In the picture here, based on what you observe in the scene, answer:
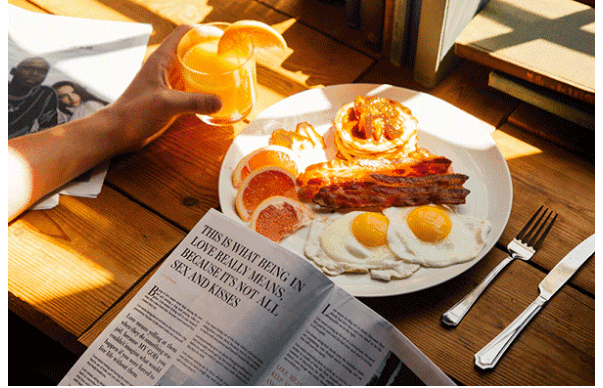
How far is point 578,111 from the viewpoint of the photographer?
113 centimetres

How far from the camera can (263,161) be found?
3.62 feet

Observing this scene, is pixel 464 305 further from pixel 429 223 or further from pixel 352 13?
pixel 352 13

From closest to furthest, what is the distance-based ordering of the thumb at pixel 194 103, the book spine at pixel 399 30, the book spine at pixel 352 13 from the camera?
the thumb at pixel 194 103, the book spine at pixel 399 30, the book spine at pixel 352 13

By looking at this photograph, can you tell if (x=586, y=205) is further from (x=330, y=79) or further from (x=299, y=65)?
(x=299, y=65)

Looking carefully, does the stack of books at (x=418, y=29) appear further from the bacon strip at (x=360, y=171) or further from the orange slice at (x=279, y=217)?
the orange slice at (x=279, y=217)

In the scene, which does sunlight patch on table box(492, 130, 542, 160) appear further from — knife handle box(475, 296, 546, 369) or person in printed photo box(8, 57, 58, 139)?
person in printed photo box(8, 57, 58, 139)

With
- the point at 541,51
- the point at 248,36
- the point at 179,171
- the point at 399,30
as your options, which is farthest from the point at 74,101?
the point at 541,51

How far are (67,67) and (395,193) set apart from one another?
3.37ft

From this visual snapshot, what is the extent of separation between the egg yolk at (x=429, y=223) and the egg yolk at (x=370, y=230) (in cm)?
6

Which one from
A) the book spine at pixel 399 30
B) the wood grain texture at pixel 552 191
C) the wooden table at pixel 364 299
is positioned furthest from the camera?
the book spine at pixel 399 30

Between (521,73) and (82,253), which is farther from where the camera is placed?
(521,73)

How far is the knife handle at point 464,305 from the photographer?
3.06 feet

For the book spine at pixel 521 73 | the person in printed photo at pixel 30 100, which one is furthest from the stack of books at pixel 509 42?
the person in printed photo at pixel 30 100

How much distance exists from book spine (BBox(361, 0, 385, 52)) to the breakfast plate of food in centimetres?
22
